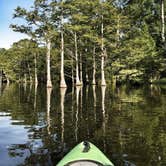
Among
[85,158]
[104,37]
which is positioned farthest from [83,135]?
[104,37]

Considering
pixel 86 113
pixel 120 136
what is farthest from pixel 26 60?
pixel 120 136

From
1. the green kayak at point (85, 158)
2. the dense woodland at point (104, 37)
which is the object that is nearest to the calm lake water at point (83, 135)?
the green kayak at point (85, 158)

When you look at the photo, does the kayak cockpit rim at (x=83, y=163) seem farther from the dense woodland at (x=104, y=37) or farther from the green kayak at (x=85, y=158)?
the dense woodland at (x=104, y=37)

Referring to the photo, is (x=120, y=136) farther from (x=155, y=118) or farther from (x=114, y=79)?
(x=114, y=79)

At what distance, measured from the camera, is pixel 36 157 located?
37.6 feet

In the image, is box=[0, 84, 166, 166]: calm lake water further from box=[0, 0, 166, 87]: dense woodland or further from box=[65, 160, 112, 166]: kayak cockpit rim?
box=[0, 0, 166, 87]: dense woodland

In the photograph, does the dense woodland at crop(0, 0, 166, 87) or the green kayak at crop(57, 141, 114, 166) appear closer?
the green kayak at crop(57, 141, 114, 166)

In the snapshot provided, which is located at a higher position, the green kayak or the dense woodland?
the dense woodland

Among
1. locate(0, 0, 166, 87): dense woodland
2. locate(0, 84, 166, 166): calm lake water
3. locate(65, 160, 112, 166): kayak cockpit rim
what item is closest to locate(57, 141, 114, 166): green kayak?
locate(65, 160, 112, 166): kayak cockpit rim

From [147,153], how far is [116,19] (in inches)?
1892

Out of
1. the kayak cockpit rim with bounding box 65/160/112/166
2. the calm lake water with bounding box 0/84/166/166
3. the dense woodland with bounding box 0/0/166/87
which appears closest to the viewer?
the kayak cockpit rim with bounding box 65/160/112/166

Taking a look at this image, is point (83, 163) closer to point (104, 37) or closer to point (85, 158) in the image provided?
point (85, 158)

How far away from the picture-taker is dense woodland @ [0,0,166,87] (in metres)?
56.1

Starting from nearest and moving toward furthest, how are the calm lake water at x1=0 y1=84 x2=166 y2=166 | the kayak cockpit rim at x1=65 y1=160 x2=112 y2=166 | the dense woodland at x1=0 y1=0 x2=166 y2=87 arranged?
the kayak cockpit rim at x1=65 y1=160 x2=112 y2=166
the calm lake water at x1=0 y1=84 x2=166 y2=166
the dense woodland at x1=0 y1=0 x2=166 y2=87
